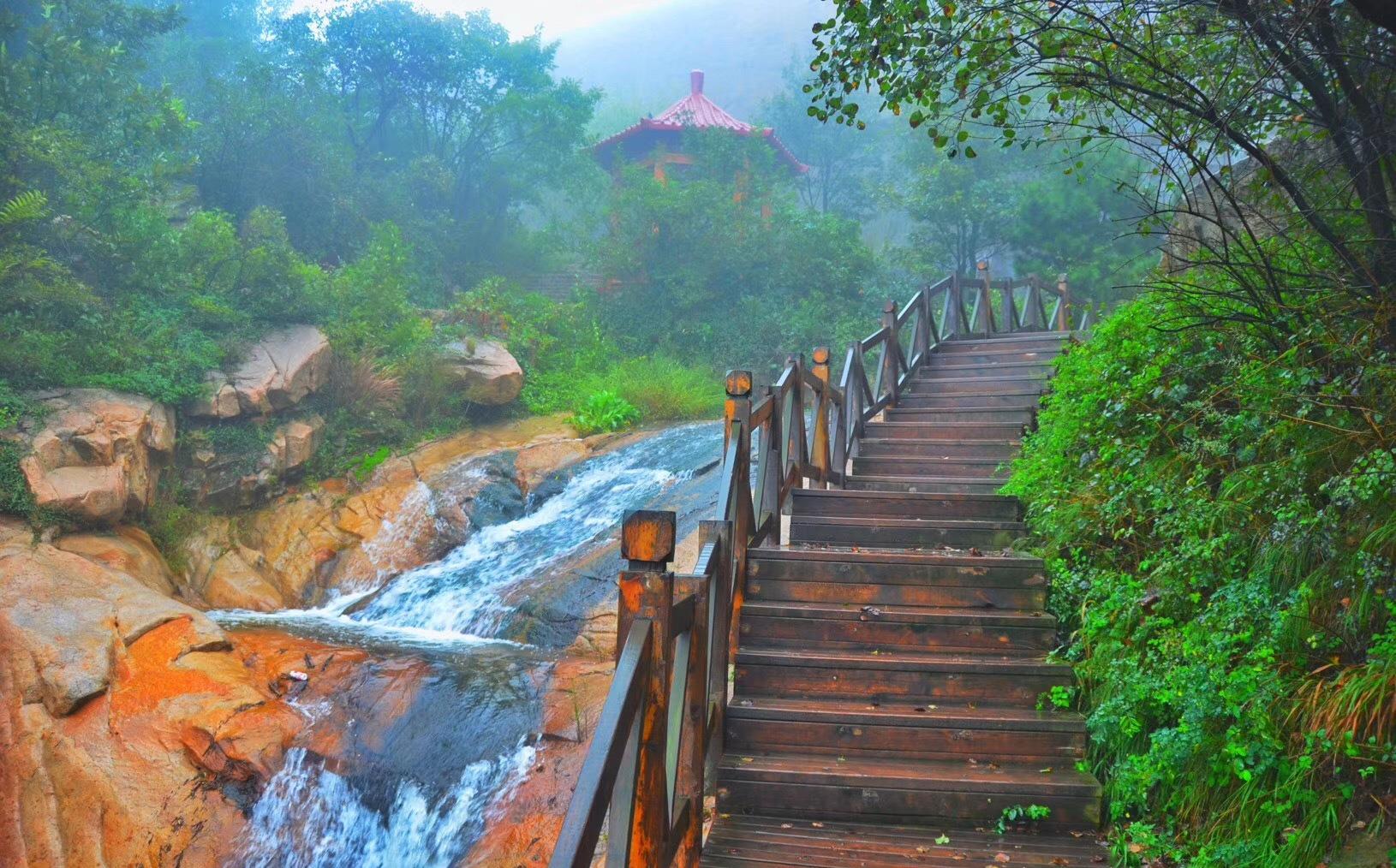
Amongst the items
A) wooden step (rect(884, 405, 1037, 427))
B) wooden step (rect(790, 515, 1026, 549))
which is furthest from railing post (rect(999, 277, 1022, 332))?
wooden step (rect(790, 515, 1026, 549))

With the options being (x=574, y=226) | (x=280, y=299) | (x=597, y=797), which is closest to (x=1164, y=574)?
(x=597, y=797)

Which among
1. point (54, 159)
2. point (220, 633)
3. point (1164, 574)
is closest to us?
point (1164, 574)

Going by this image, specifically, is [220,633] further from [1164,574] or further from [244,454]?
[1164,574]

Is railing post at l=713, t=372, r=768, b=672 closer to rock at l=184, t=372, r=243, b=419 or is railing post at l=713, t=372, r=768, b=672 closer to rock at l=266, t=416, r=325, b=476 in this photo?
rock at l=266, t=416, r=325, b=476

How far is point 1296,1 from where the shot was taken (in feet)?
11.6

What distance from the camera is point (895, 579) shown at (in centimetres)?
527

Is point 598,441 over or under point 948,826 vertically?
over

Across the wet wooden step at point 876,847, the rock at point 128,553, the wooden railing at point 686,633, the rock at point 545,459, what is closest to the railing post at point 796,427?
the wooden railing at point 686,633

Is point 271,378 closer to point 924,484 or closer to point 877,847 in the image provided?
point 924,484

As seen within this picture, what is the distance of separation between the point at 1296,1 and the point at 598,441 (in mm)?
10636

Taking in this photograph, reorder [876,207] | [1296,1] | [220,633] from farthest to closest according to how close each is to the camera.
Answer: [876,207], [220,633], [1296,1]

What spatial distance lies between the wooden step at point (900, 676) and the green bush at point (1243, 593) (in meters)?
0.26

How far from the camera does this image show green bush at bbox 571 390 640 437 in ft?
46.1

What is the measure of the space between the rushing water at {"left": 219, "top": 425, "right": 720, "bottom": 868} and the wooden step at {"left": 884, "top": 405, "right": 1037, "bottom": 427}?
3415 mm
